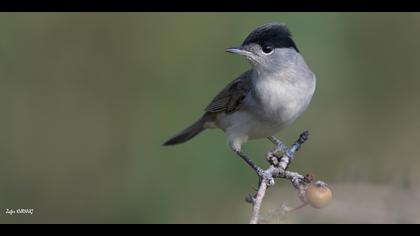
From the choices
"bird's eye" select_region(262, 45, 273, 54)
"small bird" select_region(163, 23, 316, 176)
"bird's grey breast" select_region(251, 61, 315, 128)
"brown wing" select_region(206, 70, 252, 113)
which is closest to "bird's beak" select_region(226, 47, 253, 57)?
"small bird" select_region(163, 23, 316, 176)

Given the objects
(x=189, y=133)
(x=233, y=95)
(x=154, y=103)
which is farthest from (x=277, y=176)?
(x=154, y=103)

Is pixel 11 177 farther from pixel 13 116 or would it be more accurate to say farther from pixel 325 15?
pixel 325 15

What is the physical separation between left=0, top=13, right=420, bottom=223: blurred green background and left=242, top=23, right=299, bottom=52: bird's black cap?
1400 mm

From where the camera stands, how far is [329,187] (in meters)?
2.79

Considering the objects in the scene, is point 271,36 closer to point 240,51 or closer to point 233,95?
point 240,51

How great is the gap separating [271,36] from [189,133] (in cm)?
170

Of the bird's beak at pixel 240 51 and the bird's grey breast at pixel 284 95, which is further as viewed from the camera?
the bird's grey breast at pixel 284 95

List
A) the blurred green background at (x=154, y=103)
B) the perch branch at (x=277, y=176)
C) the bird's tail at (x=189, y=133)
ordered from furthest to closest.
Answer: the bird's tail at (x=189, y=133), the blurred green background at (x=154, y=103), the perch branch at (x=277, y=176)

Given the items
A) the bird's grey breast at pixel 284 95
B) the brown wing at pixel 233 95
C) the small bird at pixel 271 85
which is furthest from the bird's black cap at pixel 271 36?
the brown wing at pixel 233 95

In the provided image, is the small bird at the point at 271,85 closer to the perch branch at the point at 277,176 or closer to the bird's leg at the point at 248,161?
the bird's leg at the point at 248,161

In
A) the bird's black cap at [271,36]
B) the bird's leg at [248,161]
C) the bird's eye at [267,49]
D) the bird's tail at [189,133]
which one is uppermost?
the bird's black cap at [271,36]

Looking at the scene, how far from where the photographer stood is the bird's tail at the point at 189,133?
6094 millimetres

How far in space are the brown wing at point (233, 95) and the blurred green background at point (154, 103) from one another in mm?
524
